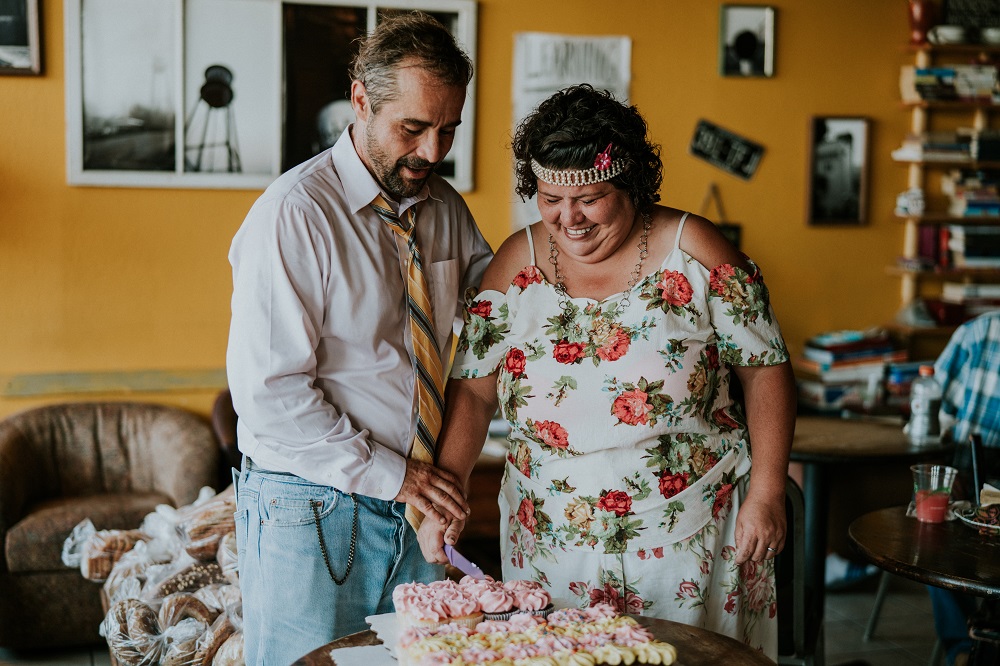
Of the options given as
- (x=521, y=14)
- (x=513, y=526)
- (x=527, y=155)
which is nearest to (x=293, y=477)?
(x=513, y=526)

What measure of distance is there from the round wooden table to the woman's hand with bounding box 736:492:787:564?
47cm

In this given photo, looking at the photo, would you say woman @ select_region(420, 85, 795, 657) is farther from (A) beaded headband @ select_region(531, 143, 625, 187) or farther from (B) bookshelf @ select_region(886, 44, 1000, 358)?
(B) bookshelf @ select_region(886, 44, 1000, 358)

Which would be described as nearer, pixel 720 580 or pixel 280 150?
pixel 720 580

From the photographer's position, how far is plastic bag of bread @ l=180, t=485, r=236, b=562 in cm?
334

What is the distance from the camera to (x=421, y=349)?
2.08 m

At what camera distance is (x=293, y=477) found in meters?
1.97

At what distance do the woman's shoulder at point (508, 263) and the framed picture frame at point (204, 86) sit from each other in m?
2.66

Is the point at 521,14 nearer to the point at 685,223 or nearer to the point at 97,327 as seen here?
the point at 97,327

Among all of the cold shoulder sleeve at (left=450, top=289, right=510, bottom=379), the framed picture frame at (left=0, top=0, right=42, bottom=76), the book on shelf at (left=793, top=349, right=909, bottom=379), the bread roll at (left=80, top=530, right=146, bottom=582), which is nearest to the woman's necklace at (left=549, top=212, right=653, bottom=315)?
the cold shoulder sleeve at (left=450, top=289, right=510, bottom=379)

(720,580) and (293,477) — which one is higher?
(293,477)

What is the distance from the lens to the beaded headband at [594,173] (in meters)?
1.99

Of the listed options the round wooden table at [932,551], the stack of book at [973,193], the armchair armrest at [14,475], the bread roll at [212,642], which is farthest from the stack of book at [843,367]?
the armchair armrest at [14,475]

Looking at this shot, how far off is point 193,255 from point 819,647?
309 cm

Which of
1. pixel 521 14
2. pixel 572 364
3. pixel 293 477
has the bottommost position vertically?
pixel 293 477
